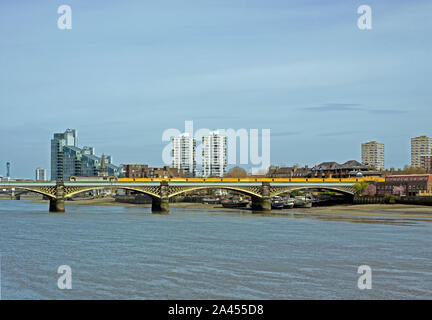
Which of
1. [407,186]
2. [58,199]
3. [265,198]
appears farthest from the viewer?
[407,186]

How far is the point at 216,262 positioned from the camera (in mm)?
39562

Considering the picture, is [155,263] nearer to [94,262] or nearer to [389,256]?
[94,262]

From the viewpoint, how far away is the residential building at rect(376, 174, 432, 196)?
120 meters

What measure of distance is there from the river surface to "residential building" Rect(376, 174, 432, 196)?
2321 inches

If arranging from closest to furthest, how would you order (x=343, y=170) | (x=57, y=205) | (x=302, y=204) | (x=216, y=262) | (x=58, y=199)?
(x=216, y=262)
(x=58, y=199)
(x=57, y=205)
(x=302, y=204)
(x=343, y=170)

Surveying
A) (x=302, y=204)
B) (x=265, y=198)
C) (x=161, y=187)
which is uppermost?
(x=161, y=187)

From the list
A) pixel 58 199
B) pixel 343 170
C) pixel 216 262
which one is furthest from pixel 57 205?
pixel 343 170

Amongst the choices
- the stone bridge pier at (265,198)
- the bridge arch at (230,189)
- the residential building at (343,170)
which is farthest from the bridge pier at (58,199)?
the residential building at (343,170)

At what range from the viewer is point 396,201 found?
4311 inches

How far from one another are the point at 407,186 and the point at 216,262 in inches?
3635

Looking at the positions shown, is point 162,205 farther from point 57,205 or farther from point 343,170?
point 343,170

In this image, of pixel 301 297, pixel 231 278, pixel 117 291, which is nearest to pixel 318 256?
pixel 231 278

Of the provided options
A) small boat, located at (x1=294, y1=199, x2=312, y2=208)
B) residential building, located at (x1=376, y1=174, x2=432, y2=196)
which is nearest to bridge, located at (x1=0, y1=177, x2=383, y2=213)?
small boat, located at (x1=294, y1=199, x2=312, y2=208)
